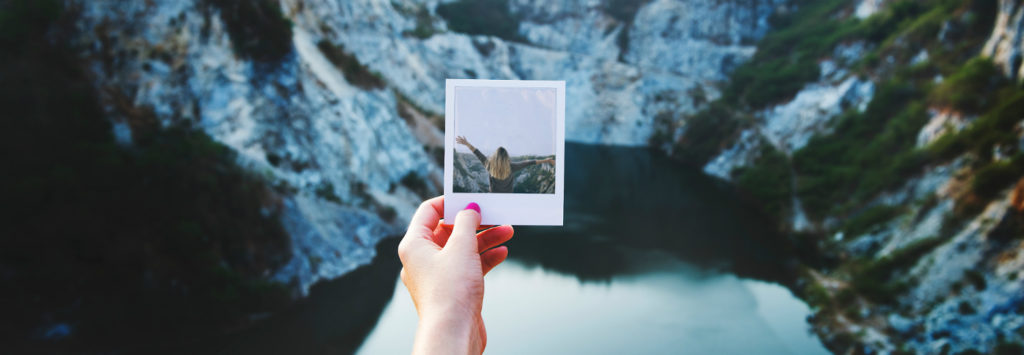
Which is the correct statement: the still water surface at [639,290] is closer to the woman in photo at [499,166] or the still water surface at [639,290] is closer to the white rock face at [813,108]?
the white rock face at [813,108]

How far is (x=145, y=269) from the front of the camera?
853 centimetres

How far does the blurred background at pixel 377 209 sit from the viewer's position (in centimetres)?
830

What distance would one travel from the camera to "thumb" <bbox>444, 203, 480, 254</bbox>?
56.7 inches

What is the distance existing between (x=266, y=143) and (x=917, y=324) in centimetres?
1313

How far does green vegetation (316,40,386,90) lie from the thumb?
15.0 metres

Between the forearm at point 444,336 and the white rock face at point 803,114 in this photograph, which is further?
the white rock face at point 803,114

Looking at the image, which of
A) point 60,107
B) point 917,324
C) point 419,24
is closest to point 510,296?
point 917,324

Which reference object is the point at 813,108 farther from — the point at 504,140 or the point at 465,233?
the point at 465,233

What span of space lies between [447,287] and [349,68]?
15.8 meters

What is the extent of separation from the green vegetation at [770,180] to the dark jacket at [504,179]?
17592 mm

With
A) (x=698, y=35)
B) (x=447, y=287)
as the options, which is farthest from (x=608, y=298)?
(x=698, y=35)

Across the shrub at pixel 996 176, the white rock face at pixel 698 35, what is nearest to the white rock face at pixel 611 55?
the white rock face at pixel 698 35

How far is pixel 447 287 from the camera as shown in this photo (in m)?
1.33

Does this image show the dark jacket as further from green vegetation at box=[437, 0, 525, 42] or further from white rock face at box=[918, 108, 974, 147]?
green vegetation at box=[437, 0, 525, 42]
